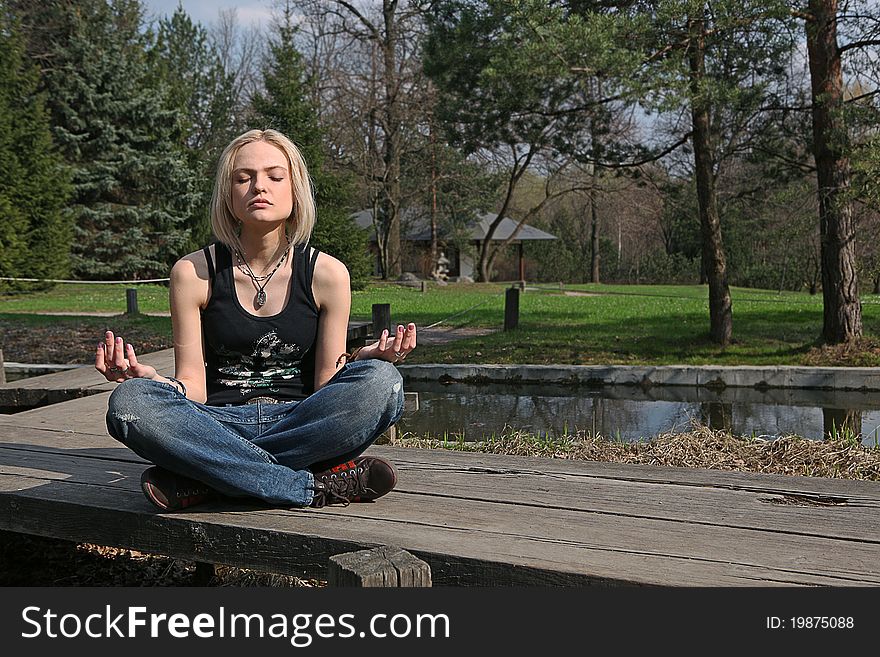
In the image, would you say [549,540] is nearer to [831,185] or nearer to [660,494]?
[660,494]

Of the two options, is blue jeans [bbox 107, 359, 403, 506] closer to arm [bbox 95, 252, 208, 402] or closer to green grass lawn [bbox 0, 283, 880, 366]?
arm [bbox 95, 252, 208, 402]

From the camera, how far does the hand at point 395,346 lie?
99.7 inches

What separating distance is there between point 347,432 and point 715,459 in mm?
2931

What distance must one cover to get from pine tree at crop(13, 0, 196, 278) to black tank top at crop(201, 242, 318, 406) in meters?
24.1

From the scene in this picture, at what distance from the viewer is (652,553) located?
2.20 meters

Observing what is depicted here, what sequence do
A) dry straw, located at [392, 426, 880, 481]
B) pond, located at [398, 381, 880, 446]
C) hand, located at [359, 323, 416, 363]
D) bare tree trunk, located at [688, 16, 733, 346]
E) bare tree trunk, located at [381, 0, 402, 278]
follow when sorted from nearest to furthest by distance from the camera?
1. hand, located at [359, 323, 416, 363]
2. dry straw, located at [392, 426, 880, 481]
3. pond, located at [398, 381, 880, 446]
4. bare tree trunk, located at [688, 16, 733, 346]
5. bare tree trunk, located at [381, 0, 402, 278]

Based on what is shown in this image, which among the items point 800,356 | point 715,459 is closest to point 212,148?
point 800,356

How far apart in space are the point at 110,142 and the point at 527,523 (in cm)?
2665

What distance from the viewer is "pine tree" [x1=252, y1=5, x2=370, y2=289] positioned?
2414 centimetres

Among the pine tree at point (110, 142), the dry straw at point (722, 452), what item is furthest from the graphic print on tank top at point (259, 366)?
the pine tree at point (110, 142)

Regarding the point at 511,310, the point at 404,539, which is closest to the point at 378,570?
the point at 404,539

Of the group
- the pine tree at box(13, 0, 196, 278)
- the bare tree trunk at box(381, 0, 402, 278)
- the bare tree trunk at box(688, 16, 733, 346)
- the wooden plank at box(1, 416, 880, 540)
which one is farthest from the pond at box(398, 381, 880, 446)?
the bare tree trunk at box(381, 0, 402, 278)

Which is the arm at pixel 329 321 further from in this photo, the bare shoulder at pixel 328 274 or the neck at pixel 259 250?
the neck at pixel 259 250

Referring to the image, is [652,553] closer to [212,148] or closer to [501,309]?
[501,309]
